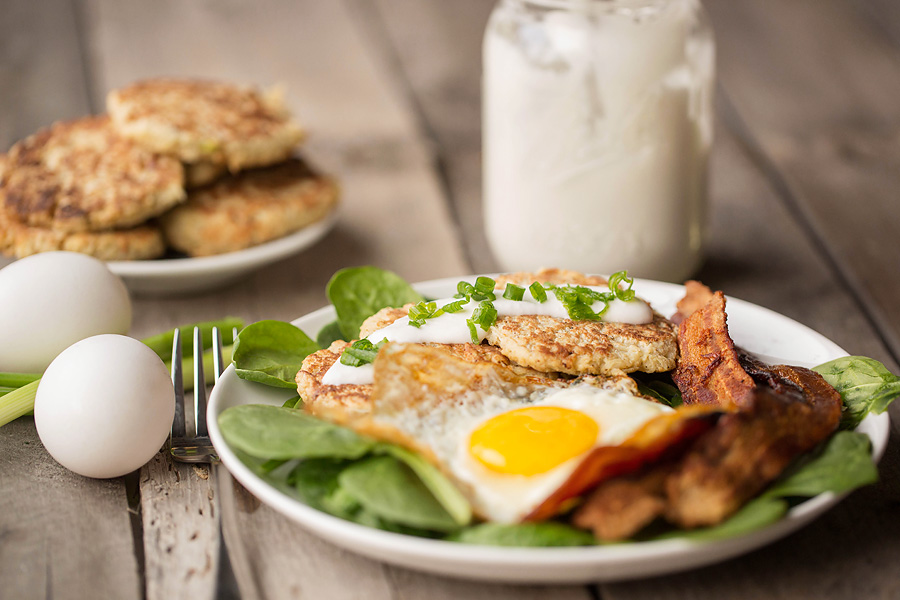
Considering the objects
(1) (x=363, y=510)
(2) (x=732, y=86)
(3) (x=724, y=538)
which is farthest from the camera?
(2) (x=732, y=86)

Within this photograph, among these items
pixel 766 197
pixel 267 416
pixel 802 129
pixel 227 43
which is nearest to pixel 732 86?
pixel 802 129

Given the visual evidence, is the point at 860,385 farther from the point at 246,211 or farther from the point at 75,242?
the point at 75,242

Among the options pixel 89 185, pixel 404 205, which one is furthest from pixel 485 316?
pixel 404 205

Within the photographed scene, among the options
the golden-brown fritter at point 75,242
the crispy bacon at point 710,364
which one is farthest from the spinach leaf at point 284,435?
the golden-brown fritter at point 75,242

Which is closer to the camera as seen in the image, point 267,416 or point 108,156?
point 267,416

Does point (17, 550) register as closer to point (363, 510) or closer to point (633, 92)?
point (363, 510)

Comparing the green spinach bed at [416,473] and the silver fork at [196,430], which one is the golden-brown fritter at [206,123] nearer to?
the silver fork at [196,430]

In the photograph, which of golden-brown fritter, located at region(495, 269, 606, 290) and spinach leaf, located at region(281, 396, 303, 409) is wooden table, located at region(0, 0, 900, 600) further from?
golden-brown fritter, located at region(495, 269, 606, 290)
